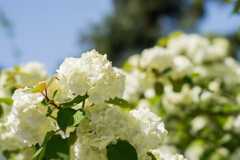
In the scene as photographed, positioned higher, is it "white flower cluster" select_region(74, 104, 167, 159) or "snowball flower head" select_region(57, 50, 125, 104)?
"snowball flower head" select_region(57, 50, 125, 104)

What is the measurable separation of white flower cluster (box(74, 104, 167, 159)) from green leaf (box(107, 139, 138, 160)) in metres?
0.02

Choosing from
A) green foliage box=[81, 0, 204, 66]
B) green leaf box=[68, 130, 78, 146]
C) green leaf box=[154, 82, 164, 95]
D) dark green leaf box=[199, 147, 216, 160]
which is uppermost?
green foliage box=[81, 0, 204, 66]

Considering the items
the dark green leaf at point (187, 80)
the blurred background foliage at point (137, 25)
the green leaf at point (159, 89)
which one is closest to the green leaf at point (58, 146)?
the green leaf at point (159, 89)

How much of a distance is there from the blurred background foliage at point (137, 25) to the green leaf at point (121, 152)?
11792 mm

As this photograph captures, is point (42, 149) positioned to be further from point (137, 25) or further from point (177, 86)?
point (137, 25)

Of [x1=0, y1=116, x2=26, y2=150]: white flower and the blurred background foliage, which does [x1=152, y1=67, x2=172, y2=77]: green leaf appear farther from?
the blurred background foliage

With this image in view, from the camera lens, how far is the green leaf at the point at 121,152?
0.74 metres

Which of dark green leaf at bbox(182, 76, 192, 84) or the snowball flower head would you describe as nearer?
the snowball flower head

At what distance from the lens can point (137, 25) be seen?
13000 mm

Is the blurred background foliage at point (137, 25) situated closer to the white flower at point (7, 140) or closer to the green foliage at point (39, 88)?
the white flower at point (7, 140)

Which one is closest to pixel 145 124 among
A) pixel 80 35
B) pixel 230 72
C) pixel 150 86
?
pixel 150 86

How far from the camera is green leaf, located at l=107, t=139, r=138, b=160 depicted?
2.42ft

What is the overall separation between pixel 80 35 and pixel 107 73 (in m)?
13.0

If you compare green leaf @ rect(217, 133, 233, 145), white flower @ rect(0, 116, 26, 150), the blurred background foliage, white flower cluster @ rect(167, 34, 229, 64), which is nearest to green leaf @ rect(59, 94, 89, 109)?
white flower @ rect(0, 116, 26, 150)
